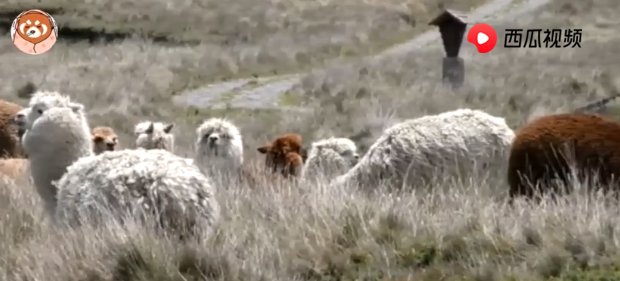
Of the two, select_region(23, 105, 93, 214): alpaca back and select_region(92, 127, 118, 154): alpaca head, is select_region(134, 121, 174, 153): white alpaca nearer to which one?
select_region(92, 127, 118, 154): alpaca head

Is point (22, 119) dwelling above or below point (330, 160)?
above

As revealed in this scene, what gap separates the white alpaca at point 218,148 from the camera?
8.40 metres

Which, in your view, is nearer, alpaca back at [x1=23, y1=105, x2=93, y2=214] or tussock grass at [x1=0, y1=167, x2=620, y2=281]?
tussock grass at [x1=0, y1=167, x2=620, y2=281]

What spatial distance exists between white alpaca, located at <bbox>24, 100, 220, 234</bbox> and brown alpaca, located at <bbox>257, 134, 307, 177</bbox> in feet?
11.0

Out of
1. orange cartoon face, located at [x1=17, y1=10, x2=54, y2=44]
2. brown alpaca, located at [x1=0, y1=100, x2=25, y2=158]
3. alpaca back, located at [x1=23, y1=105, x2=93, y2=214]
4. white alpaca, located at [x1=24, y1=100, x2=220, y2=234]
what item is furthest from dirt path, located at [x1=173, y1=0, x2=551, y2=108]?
white alpaca, located at [x1=24, y1=100, x2=220, y2=234]

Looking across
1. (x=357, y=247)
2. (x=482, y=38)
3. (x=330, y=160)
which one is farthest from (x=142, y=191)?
(x=482, y=38)

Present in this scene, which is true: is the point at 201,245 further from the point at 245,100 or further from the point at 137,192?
the point at 245,100

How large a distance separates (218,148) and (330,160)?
123 centimetres

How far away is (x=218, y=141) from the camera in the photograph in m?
8.41

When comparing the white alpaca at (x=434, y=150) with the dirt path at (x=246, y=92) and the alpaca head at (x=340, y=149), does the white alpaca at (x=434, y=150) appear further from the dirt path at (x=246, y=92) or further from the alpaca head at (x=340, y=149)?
the dirt path at (x=246, y=92)

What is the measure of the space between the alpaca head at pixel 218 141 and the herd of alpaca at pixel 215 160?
0.01 meters

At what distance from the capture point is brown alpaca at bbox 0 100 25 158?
404 inches

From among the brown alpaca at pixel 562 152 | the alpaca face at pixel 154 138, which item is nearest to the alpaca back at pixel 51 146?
the alpaca face at pixel 154 138

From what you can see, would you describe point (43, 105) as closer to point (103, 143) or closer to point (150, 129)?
point (103, 143)
